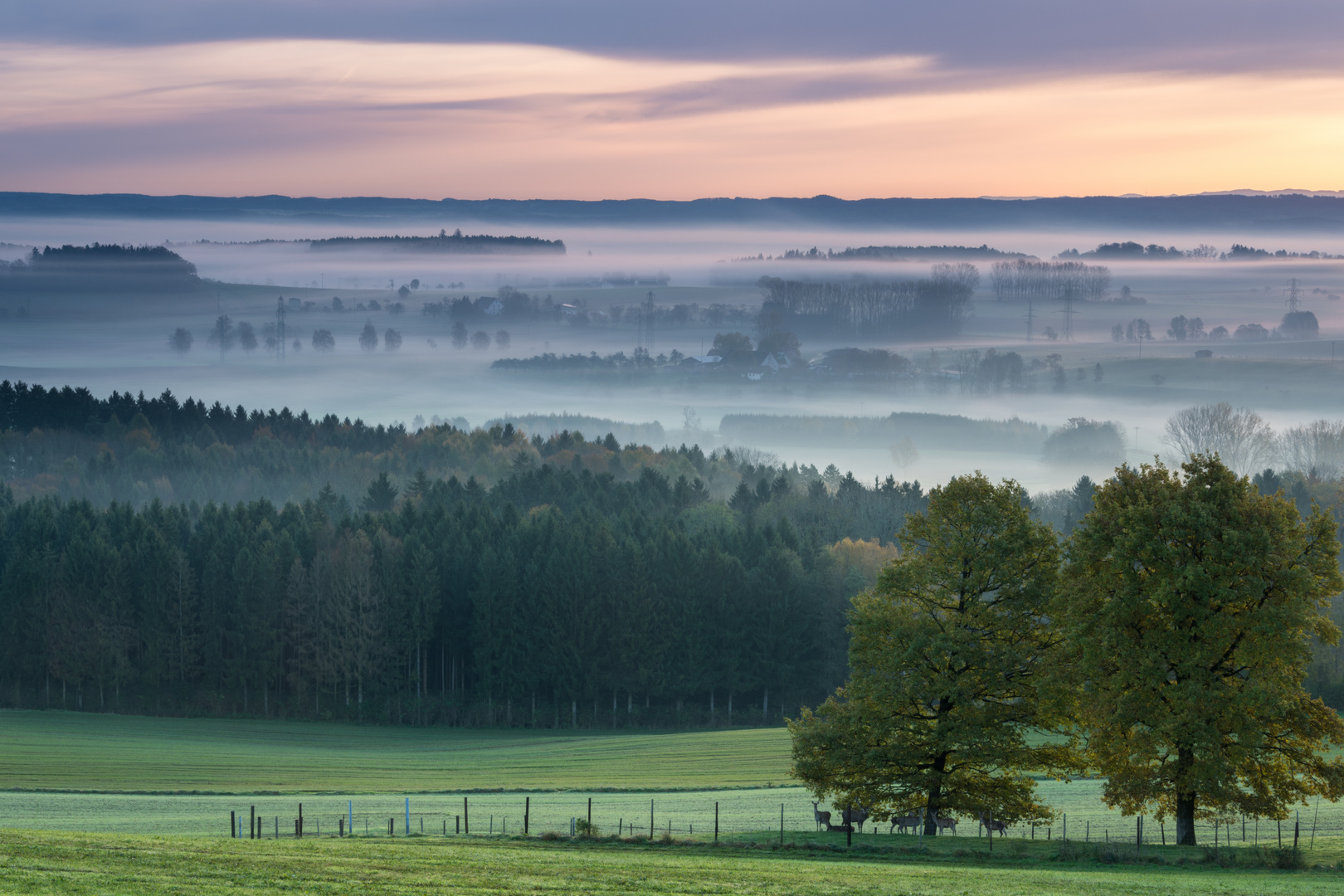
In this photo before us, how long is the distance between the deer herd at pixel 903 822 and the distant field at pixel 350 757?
16489mm

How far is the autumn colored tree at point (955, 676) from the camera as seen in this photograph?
38312 millimetres

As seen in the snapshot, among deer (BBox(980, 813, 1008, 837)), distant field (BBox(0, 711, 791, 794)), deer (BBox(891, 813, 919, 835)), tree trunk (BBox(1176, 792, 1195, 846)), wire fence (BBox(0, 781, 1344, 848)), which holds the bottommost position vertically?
distant field (BBox(0, 711, 791, 794))

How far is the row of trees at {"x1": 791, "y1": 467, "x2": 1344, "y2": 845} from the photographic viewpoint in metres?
35.4

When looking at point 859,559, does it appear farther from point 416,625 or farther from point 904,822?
point 904,822

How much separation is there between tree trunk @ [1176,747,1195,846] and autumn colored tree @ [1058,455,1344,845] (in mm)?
45

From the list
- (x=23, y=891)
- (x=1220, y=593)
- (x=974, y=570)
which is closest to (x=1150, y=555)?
(x=1220, y=593)

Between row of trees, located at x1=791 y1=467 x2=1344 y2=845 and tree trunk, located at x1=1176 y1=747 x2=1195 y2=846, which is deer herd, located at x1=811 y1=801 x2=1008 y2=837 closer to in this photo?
row of trees, located at x1=791 y1=467 x2=1344 y2=845

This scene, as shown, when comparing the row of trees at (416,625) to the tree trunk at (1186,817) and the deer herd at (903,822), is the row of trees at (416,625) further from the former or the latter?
the tree trunk at (1186,817)

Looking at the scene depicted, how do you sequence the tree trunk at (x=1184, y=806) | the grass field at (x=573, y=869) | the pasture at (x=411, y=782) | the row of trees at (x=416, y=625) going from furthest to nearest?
the row of trees at (x=416, y=625) < the pasture at (x=411, y=782) < the tree trunk at (x=1184, y=806) < the grass field at (x=573, y=869)

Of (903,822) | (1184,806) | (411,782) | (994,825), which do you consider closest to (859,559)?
(411,782)

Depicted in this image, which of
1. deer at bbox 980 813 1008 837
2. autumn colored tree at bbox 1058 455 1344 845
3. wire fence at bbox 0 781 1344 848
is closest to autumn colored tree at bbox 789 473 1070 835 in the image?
deer at bbox 980 813 1008 837

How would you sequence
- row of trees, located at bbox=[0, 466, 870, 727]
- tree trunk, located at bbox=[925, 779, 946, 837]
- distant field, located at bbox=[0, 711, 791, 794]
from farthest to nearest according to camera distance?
row of trees, located at bbox=[0, 466, 870, 727] < distant field, located at bbox=[0, 711, 791, 794] < tree trunk, located at bbox=[925, 779, 946, 837]

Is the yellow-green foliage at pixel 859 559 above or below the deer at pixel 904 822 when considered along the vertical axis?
above

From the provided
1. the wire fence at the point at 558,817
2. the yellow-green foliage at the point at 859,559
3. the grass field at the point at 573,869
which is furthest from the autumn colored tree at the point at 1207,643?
the yellow-green foliage at the point at 859,559
